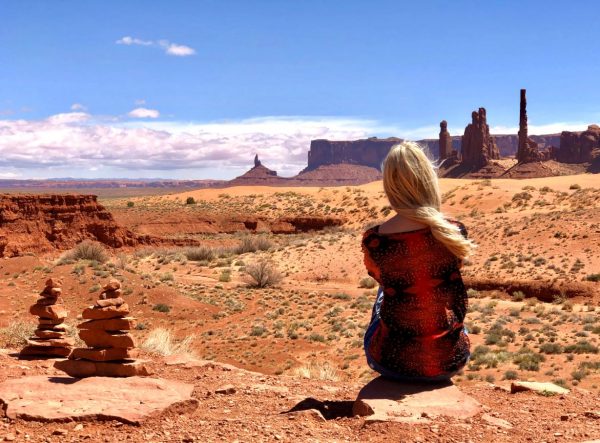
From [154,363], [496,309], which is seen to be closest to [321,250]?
[496,309]

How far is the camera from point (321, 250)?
37375mm

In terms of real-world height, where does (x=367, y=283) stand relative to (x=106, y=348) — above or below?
below

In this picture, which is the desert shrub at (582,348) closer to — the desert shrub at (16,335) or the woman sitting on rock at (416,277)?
the woman sitting on rock at (416,277)

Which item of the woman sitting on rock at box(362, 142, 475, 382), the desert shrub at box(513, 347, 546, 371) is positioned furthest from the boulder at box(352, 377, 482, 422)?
the desert shrub at box(513, 347, 546, 371)

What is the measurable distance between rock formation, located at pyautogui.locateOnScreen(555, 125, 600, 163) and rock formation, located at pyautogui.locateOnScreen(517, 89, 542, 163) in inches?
939

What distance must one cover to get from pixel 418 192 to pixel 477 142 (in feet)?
349

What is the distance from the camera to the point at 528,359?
47.6ft

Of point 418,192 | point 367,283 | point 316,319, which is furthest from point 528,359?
point 367,283

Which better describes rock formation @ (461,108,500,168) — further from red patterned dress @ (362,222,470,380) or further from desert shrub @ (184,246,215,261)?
red patterned dress @ (362,222,470,380)

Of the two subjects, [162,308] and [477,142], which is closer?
[162,308]

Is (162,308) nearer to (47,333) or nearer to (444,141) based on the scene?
(47,333)

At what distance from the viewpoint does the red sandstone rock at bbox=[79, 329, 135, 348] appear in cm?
722

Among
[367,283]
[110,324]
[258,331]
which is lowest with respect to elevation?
[367,283]

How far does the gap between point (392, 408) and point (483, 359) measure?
10.2m
